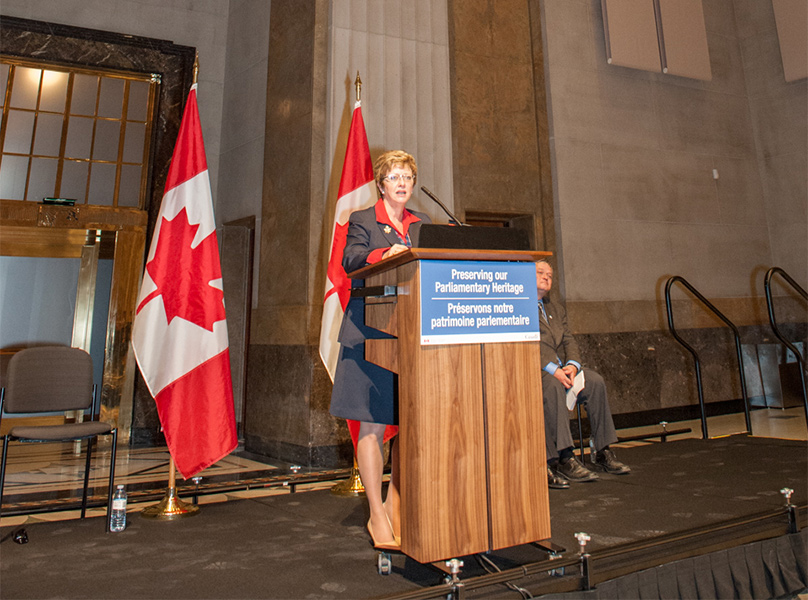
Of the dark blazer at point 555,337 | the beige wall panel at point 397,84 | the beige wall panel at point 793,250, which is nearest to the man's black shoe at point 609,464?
the dark blazer at point 555,337

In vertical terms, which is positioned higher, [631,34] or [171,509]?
[631,34]

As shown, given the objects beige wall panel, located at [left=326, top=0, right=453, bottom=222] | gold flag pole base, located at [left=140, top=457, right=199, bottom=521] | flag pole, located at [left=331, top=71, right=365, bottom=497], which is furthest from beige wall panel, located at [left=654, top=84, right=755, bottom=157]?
gold flag pole base, located at [left=140, top=457, right=199, bottom=521]

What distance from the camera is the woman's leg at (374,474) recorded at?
7.06 ft

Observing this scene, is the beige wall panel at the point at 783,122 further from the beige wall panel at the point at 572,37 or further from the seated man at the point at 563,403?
the seated man at the point at 563,403

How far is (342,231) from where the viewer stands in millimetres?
3645

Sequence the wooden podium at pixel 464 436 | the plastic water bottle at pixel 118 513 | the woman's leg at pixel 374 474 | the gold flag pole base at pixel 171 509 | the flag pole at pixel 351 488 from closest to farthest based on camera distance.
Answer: the wooden podium at pixel 464 436, the woman's leg at pixel 374 474, the plastic water bottle at pixel 118 513, the gold flag pole base at pixel 171 509, the flag pole at pixel 351 488

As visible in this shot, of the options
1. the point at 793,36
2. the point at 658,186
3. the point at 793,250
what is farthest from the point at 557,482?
the point at 793,36

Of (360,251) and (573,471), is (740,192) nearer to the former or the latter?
(573,471)

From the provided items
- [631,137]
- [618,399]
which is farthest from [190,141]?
[631,137]

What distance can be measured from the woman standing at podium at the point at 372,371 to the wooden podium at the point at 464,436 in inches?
10.0

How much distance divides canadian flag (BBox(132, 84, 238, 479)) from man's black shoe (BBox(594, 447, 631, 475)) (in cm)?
222

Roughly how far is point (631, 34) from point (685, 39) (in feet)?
2.77

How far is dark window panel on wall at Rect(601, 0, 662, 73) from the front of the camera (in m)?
6.77

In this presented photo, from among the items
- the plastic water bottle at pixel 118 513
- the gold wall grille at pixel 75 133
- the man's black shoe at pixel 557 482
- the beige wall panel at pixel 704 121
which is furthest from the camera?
the beige wall panel at pixel 704 121
